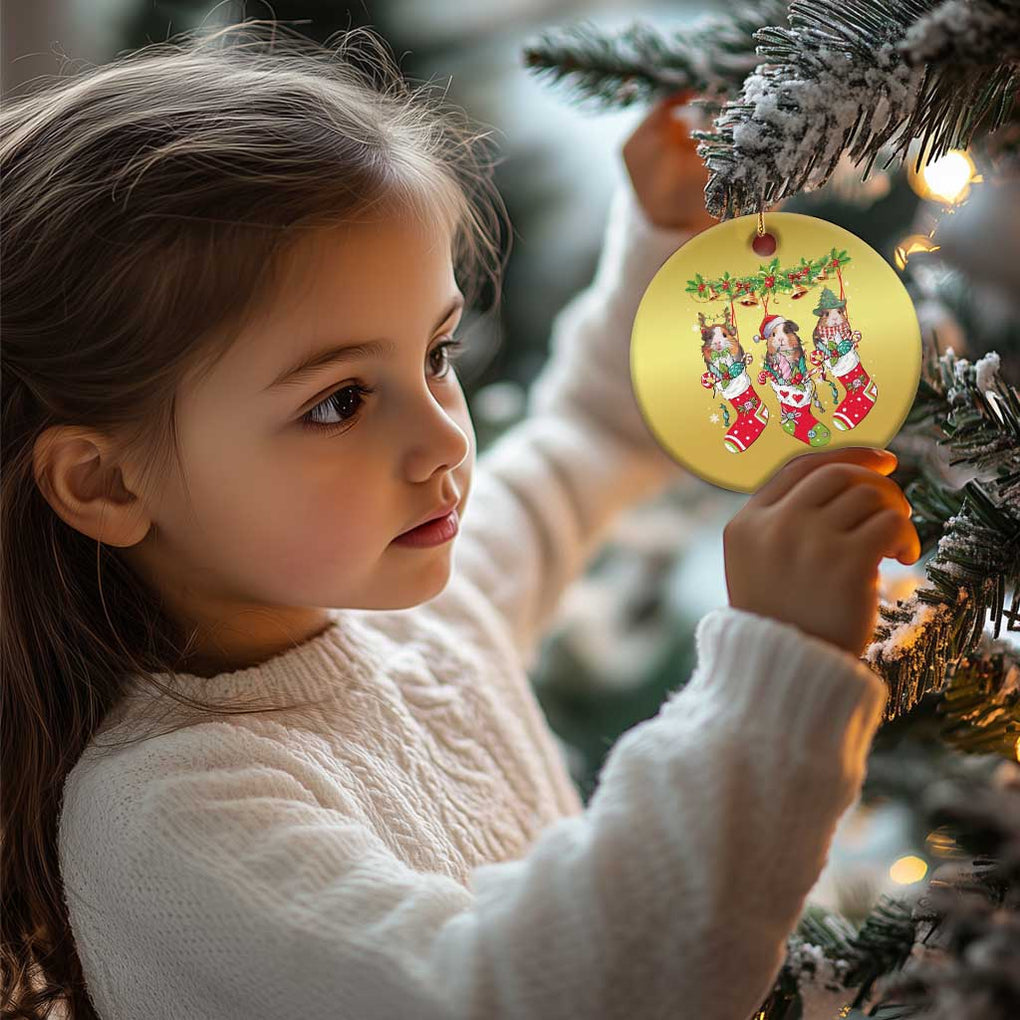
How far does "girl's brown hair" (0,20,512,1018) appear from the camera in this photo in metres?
0.63

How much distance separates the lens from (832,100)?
0.43 meters

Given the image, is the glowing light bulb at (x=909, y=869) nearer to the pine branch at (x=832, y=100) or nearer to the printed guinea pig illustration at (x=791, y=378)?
the printed guinea pig illustration at (x=791, y=378)

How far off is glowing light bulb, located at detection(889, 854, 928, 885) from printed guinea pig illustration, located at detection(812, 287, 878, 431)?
0.34 m

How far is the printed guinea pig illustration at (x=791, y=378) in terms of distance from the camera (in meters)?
0.52

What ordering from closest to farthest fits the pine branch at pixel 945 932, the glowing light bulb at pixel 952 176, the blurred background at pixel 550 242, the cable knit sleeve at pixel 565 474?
the pine branch at pixel 945 932 → the glowing light bulb at pixel 952 176 → the cable knit sleeve at pixel 565 474 → the blurred background at pixel 550 242

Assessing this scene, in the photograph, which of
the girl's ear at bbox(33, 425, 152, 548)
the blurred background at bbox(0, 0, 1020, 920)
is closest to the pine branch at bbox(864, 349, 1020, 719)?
the girl's ear at bbox(33, 425, 152, 548)

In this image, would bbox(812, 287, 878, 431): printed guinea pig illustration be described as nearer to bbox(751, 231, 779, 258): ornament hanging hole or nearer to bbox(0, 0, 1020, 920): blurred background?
bbox(751, 231, 779, 258): ornament hanging hole

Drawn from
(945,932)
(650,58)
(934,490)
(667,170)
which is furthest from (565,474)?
(945,932)

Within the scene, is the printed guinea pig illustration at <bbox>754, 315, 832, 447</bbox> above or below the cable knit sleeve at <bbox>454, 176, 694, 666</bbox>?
above

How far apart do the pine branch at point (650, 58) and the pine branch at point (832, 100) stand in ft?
0.78

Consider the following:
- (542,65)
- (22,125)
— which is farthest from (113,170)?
(542,65)

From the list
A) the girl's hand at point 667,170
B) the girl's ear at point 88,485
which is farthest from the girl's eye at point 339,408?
the girl's hand at point 667,170

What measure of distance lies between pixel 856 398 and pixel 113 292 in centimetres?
43

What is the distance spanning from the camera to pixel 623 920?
482 mm
